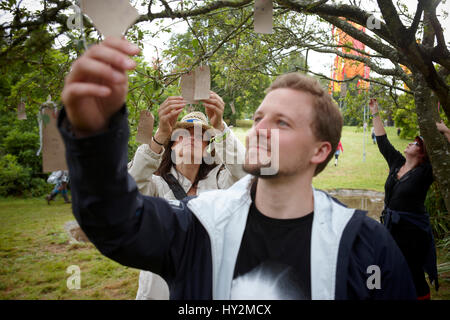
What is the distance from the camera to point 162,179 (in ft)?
7.81

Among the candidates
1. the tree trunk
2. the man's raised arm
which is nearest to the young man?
the man's raised arm

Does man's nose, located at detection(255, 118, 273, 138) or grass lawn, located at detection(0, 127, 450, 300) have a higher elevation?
man's nose, located at detection(255, 118, 273, 138)

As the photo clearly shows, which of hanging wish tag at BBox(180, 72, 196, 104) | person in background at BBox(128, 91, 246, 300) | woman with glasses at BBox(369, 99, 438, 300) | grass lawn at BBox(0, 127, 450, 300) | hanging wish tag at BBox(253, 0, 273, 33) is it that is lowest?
grass lawn at BBox(0, 127, 450, 300)

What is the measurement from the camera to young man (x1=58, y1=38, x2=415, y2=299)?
2.88ft

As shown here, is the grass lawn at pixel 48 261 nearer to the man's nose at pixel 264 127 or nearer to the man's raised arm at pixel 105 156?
the man's nose at pixel 264 127

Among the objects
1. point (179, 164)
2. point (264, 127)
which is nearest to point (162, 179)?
point (179, 164)

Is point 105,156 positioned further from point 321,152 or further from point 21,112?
point 321,152

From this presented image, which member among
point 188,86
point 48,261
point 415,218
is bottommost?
point 48,261

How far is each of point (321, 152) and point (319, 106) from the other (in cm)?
24

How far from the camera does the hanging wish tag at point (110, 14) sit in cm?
103

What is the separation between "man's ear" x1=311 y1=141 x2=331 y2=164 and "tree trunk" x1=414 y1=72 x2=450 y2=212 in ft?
4.96

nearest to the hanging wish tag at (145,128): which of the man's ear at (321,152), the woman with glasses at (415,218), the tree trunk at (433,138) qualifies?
the man's ear at (321,152)

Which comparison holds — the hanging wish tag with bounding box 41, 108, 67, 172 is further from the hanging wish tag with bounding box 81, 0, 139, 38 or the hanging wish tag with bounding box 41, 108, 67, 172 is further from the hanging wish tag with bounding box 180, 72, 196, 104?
the hanging wish tag with bounding box 180, 72, 196, 104

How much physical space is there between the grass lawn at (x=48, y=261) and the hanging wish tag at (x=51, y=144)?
8.33 feet
